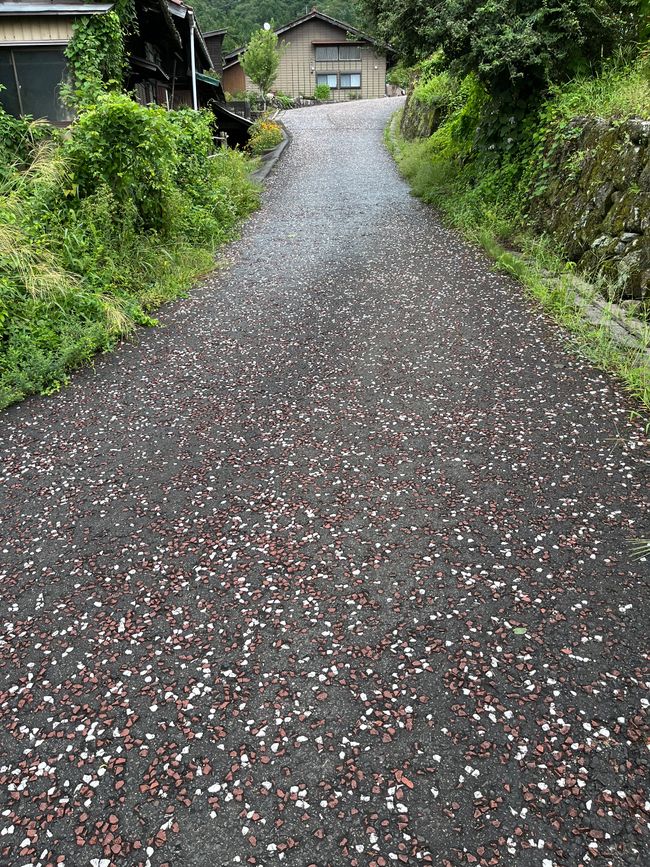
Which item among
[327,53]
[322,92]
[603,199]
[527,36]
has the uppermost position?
[327,53]

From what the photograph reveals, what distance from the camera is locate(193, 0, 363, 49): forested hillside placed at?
165 ft

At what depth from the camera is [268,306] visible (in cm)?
735

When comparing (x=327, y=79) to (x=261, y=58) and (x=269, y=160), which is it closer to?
(x=261, y=58)

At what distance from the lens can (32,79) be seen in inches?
414

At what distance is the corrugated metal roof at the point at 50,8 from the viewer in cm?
980

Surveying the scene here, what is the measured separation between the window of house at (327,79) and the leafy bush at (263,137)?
24003 millimetres

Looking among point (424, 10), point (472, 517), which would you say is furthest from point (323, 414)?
point (424, 10)

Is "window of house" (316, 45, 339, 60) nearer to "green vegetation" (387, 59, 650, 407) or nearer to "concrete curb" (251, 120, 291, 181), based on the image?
"concrete curb" (251, 120, 291, 181)

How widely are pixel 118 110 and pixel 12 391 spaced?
3.86 meters

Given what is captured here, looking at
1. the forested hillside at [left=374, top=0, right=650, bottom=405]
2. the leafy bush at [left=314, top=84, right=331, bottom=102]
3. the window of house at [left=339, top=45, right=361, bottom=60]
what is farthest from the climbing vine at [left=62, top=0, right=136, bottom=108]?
the window of house at [left=339, top=45, right=361, bottom=60]

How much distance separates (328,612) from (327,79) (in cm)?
4644

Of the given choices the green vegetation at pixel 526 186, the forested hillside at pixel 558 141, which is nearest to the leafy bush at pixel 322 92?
the green vegetation at pixel 526 186

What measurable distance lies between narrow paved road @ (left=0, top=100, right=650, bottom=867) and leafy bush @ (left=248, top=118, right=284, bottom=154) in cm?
1601

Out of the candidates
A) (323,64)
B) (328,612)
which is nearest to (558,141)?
(328,612)
